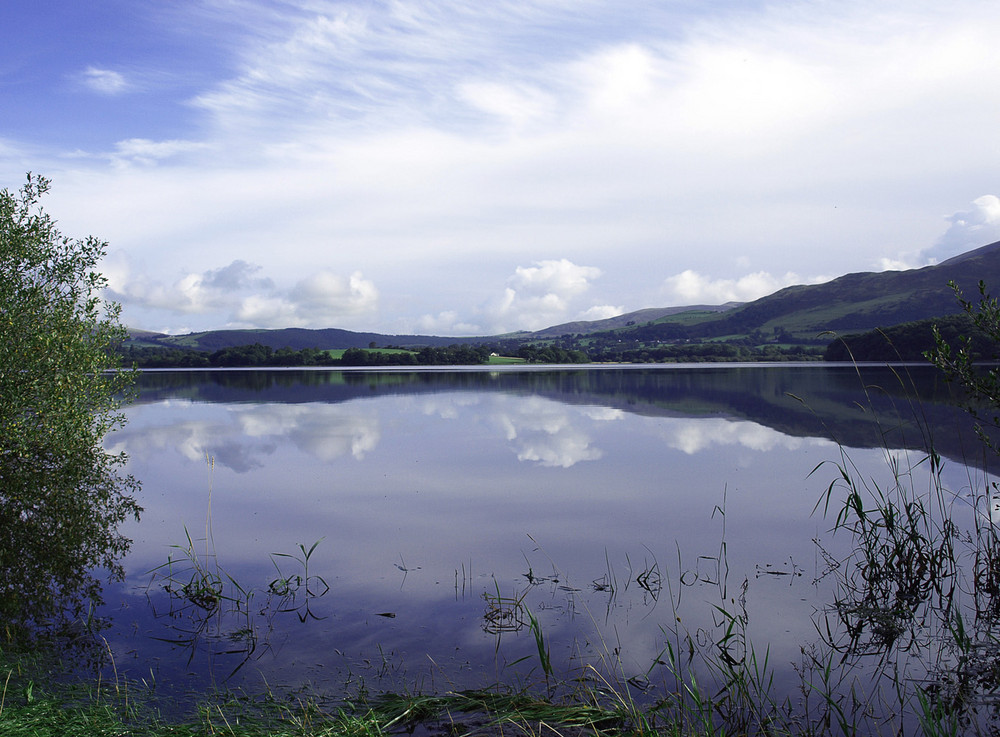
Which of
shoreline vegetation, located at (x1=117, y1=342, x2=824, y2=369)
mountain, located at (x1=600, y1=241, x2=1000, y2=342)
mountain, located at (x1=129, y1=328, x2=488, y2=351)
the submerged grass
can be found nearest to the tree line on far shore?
shoreline vegetation, located at (x1=117, y1=342, x2=824, y2=369)

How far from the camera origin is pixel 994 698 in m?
5.56

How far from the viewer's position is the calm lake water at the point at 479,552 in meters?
6.54

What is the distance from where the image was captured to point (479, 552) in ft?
32.4

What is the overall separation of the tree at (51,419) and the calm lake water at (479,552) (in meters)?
0.77

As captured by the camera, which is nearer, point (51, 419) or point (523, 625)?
point (523, 625)

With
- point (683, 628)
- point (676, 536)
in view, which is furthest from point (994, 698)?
point (676, 536)

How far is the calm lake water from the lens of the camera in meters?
6.54

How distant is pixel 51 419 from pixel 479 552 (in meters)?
7.36

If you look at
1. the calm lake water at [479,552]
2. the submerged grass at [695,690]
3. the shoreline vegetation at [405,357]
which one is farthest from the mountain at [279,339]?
the submerged grass at [695,690]

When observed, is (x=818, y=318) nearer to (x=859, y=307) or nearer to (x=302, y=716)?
(x=859, y=307)

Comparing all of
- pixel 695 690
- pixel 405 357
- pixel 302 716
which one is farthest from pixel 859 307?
pixel 302 716

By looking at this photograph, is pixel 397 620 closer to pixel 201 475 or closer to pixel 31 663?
pixel 31 663

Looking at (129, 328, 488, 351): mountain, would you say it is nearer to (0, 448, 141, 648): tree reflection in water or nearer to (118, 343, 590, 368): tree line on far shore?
(118, 343, 590, 368): tree line on far shore

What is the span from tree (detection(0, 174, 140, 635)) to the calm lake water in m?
0.77
